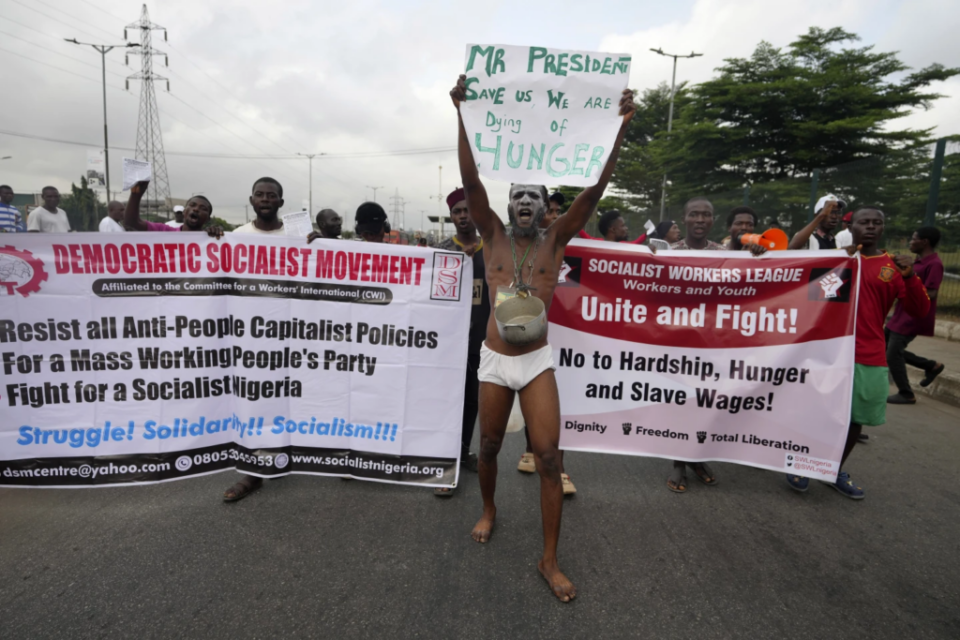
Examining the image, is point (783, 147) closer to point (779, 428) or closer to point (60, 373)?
point (779, 428)

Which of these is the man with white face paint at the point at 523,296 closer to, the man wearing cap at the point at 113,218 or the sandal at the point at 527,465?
the sandal at the point at 527,465

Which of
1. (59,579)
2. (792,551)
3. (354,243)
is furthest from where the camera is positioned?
(354,243)

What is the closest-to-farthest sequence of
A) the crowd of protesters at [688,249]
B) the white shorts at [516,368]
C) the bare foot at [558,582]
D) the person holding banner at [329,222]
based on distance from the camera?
the bare foot at [558,582], the white shorts at [516,368], the crowd of protesters at [688,249], the person holding banner at [329,222]

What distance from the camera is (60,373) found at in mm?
3248

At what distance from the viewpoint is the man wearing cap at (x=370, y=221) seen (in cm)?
442

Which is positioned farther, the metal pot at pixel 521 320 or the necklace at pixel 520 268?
the necklace at pixel 520 268

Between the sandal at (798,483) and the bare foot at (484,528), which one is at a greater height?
the sandal at (798,483)

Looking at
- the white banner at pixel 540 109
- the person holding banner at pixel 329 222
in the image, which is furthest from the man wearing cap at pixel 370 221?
the white banner at pixel 540 109

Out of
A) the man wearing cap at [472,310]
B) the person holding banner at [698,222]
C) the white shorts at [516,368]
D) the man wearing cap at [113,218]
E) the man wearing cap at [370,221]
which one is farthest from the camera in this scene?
the man wearing cap at [113,218]

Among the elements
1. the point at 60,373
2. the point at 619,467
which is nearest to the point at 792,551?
the point at 619,467

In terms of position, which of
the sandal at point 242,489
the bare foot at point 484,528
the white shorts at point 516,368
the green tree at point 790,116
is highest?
the green tree at point 790,116

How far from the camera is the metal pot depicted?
2645mm

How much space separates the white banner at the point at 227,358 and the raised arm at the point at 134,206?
0.60 metres

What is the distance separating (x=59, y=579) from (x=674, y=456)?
345 centimetres
